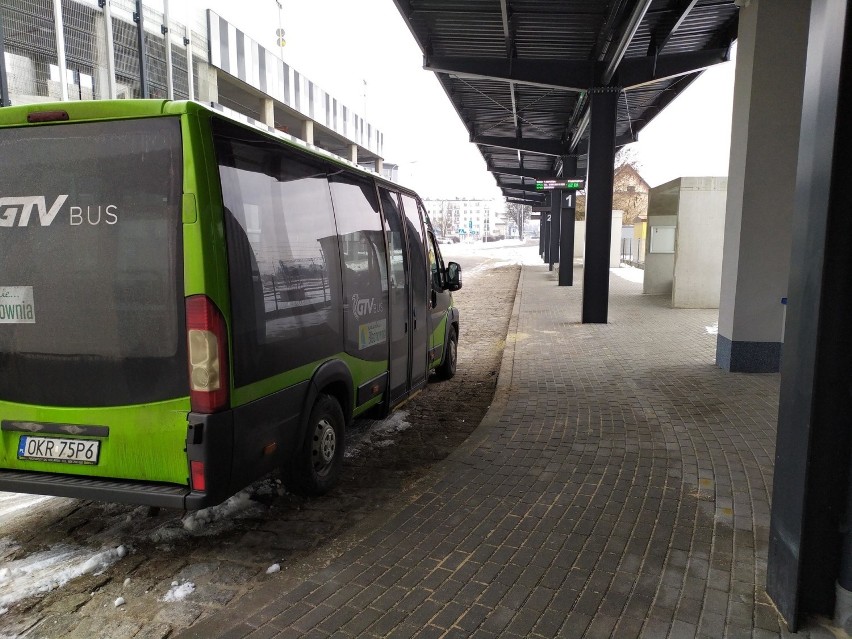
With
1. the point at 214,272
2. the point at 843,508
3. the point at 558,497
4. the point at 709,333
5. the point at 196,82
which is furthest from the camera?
the point at 196,82

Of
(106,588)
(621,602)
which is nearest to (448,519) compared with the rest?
(621,602)

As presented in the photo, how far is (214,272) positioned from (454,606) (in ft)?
6.74

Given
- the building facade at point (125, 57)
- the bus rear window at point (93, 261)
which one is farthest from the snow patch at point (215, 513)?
the building facade at point (125, 57)

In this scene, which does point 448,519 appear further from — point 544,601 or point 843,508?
point 843,508

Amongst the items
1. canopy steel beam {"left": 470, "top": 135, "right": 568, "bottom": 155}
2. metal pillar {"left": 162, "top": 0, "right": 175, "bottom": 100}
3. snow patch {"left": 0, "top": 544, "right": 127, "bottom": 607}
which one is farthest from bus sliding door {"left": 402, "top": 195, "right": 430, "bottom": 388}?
canopy steel beam {"left": 470, "top": 135, "right": 568, "bottom": 155}

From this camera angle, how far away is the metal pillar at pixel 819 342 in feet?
7.76

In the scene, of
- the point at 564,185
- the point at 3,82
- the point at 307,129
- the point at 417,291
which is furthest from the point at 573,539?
the point at 307,129

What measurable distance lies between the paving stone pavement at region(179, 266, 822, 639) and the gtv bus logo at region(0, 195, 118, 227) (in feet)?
6.99

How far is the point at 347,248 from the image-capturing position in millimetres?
4590

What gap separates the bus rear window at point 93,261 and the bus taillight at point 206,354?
83 millimetres

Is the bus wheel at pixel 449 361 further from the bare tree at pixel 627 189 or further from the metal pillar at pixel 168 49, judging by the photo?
the bare tree at pixel 627 189

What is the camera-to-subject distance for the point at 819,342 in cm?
245

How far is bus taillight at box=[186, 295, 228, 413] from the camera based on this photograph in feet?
10.0

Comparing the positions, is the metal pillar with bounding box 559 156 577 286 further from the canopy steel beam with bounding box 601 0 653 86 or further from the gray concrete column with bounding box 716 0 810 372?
the gray concrete column with bounding box 716 0 810 372
